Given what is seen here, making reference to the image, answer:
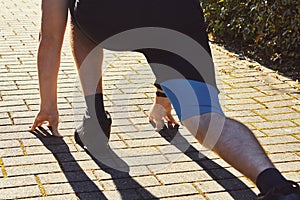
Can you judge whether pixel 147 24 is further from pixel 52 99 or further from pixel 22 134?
pixel 22 134

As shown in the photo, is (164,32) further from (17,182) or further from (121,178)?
(17,182)

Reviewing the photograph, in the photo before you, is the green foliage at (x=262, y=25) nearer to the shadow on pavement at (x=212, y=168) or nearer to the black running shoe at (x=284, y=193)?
the shadow on pavement at (x=212, y=168)

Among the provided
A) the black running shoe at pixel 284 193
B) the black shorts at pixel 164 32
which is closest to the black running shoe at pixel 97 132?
the black shorts at pixel 164 32

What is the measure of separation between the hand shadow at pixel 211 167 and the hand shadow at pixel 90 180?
1.47 ft

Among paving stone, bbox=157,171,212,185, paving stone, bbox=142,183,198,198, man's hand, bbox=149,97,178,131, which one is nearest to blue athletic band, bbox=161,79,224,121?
paving stone, bbox=142,183,198,198

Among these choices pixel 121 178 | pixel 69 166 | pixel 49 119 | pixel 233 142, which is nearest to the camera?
pixel 233 142

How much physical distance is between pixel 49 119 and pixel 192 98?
1.52 metres

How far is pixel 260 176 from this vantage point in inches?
110

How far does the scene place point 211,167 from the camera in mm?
4012

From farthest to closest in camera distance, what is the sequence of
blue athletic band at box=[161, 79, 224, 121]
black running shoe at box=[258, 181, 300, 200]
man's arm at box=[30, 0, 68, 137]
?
man's arm at box=[30, 0, 68, 137]
blue athletic band at box=[161, 79, 224, 121]
black running shoe at box=[258, 181, 300, 200]

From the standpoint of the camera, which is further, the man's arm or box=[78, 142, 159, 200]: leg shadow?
the man's arm

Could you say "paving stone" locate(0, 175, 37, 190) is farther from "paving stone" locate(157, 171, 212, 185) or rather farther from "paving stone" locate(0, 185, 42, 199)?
"paving stone" locate(157, 171, 212, 185)

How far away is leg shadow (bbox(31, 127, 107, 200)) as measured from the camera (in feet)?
11.9

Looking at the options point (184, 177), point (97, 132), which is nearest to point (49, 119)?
point (97, 132)
